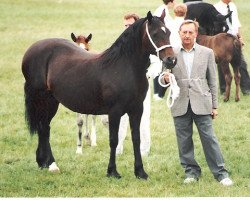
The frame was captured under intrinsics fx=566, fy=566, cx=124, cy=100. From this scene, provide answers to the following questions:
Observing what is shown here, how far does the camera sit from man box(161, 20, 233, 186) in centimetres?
682

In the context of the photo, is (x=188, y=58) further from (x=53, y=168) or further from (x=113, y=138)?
(x=53, y=168)

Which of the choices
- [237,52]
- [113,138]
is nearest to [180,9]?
[237,52]

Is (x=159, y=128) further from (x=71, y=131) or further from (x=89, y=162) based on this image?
(x=89, y=162)

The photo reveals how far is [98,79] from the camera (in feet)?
23.9

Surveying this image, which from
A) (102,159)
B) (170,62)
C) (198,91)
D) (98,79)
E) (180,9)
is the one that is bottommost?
(102,159)

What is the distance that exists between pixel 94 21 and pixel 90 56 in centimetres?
2238

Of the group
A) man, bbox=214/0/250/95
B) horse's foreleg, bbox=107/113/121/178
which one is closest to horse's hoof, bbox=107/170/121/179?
horse's foreleg, bbox=107/113/121/178

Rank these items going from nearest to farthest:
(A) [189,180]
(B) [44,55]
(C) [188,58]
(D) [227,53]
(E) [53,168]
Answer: (C) [188,58], (A) [189,180], (E) [53,168], (B) [44,55], (D) [227,53]

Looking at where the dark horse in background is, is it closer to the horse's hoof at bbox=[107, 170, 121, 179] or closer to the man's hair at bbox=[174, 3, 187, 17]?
the man's hair at bbox=[174, 3, 187, 17]

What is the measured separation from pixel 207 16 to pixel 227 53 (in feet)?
3.55

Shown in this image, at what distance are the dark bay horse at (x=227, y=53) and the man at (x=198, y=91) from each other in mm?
6305

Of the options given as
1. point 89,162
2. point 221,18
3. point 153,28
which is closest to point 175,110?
point 153,28

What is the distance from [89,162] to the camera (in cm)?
831

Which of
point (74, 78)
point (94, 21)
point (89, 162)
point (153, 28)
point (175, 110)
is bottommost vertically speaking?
point (89, 162)
